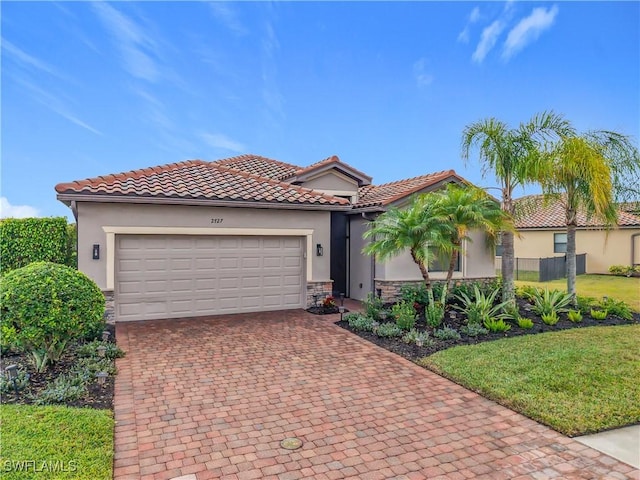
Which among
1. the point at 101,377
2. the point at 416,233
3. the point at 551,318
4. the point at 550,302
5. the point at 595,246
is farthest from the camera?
the point at 595,246

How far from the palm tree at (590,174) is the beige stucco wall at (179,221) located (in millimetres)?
6799

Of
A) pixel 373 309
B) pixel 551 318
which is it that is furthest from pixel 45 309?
pixel 551 318

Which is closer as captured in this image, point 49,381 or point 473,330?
point 49,381

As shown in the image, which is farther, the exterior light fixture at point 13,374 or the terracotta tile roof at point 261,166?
the terracotta tile roof at point 261,166

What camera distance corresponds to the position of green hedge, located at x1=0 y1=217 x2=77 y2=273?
1237 cm

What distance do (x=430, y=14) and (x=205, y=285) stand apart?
11.5 meters

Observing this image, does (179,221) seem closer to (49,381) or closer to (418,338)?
(49,381)

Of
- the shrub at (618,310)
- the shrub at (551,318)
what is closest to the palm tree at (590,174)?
the shrub at (618,310)

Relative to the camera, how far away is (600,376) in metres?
6.81

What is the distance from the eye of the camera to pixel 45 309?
6.59 meters

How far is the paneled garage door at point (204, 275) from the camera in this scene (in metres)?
11.1

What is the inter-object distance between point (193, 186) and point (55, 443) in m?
8.38

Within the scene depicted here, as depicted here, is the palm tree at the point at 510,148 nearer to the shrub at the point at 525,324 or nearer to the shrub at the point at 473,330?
the shrub at the point at 525,324

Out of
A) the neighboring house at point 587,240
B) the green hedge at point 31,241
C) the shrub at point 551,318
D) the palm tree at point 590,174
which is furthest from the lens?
the neighboring house at point 587,240
